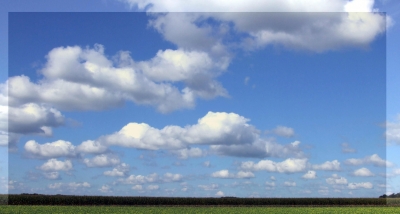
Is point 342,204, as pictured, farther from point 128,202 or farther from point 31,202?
point 31,202

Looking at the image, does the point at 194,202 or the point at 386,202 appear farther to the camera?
the point at 386,202

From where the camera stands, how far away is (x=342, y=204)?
92.1 meters

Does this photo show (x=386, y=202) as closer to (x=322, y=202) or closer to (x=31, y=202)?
(x=322, y=202)

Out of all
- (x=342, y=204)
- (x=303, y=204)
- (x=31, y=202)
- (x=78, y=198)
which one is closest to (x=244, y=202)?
(x=303, y=204)

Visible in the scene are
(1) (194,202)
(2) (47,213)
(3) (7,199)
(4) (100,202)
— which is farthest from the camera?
(1) (194,202)

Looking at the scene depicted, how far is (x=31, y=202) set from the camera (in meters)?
75.6

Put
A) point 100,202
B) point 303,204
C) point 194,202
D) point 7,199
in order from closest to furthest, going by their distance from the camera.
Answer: point 7,199 < point 100,202 < point 194,202 < point 303,204

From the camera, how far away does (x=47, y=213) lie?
45.1m

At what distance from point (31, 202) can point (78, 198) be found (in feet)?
26.6

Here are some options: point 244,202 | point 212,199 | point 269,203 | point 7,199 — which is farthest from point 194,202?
point 7,199

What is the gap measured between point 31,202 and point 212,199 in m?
33.4

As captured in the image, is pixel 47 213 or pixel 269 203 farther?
pixel 269 203

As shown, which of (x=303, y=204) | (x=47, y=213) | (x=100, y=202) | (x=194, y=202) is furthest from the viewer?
(x=303, y=204)

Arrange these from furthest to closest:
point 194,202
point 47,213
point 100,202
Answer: point 194,202 < point 100,202 < point 47,213
